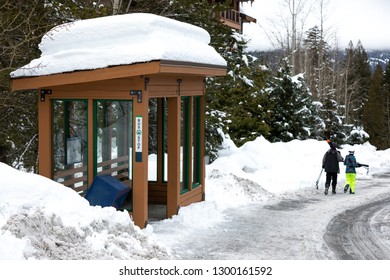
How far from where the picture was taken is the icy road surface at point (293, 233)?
31.2 feet

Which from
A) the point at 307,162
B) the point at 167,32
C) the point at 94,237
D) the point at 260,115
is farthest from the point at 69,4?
the point at 260,115

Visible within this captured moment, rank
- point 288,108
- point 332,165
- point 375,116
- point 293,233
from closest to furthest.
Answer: point 293,233, point 332,165, point 288,108, point 375,116

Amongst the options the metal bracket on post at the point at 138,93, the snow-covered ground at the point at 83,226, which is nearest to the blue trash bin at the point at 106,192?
the snow-covered ground at the point at 83,226

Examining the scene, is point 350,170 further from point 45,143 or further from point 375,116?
point 375,116

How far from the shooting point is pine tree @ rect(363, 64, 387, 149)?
59688 mm

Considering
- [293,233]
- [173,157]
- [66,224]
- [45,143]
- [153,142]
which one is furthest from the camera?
Answer: [153,142]

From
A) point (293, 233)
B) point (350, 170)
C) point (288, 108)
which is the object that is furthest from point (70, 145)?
point (288, 108)

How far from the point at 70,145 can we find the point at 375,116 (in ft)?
175

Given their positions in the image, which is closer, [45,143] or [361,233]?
[361,233]

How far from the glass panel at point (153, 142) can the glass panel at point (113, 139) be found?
265 centimetres

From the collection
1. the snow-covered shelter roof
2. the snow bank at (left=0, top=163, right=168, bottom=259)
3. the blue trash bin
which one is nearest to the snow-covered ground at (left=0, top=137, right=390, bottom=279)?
the snow bank at (left=0, top=163, right=168, bottom=259)

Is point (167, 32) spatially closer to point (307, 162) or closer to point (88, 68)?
point (88, 68)

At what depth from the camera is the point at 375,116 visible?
60000mm
